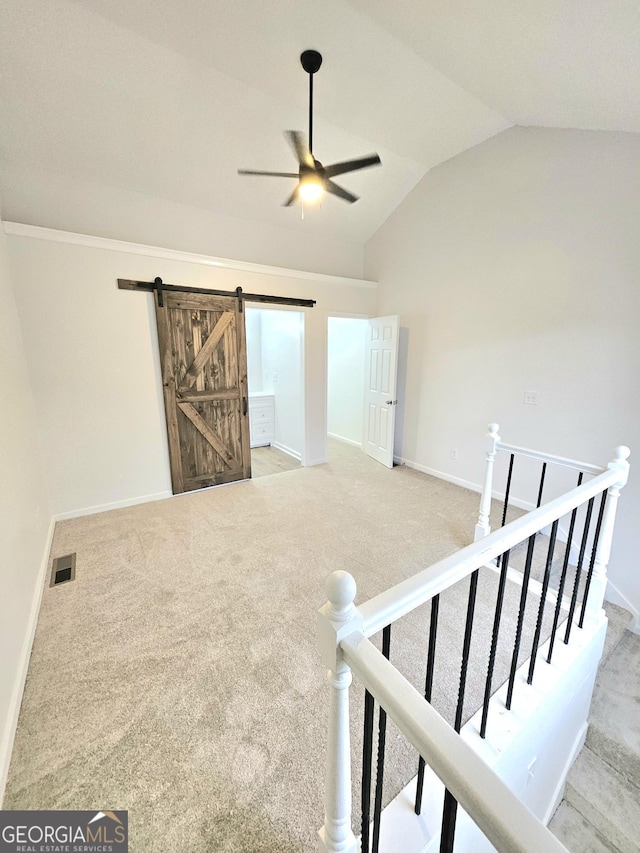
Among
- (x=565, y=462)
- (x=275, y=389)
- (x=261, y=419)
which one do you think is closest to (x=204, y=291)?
(x=275, y=389)

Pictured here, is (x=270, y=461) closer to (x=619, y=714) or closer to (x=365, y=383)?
(x=365, y=383)

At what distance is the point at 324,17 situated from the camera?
2.10 m

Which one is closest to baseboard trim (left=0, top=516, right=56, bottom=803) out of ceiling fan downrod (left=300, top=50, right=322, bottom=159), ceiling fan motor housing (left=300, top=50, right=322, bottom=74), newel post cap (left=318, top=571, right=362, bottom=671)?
newel post cap (left=318, top=571, right=362, bottom=671)

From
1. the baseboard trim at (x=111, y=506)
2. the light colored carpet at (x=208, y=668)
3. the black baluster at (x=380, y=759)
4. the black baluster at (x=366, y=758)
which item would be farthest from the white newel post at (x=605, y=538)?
the baseboard trim at (x=111, y=506)

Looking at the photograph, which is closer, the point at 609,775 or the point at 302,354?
the point at 609,775

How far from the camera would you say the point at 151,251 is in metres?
3.29

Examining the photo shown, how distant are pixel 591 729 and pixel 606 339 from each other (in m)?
2.69

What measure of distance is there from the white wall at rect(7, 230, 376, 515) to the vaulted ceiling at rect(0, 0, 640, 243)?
0.73m

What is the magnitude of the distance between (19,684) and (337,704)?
1.71m

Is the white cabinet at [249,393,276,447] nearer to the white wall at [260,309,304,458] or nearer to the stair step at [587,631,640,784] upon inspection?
the white wall at [260,309,304,458]

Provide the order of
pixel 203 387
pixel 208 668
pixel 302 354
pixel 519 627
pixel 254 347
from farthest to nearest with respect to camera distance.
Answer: pixel 254 347
pixel 302 354
pixel 203 387
pixel 208 668
pixel 519 627

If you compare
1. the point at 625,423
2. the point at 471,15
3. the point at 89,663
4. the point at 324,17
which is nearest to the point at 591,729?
the point at 625,423

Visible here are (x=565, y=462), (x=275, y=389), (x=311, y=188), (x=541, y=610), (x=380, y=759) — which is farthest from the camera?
(x=275, y=389)

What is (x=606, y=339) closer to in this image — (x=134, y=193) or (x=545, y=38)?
(x=545, y=38)
